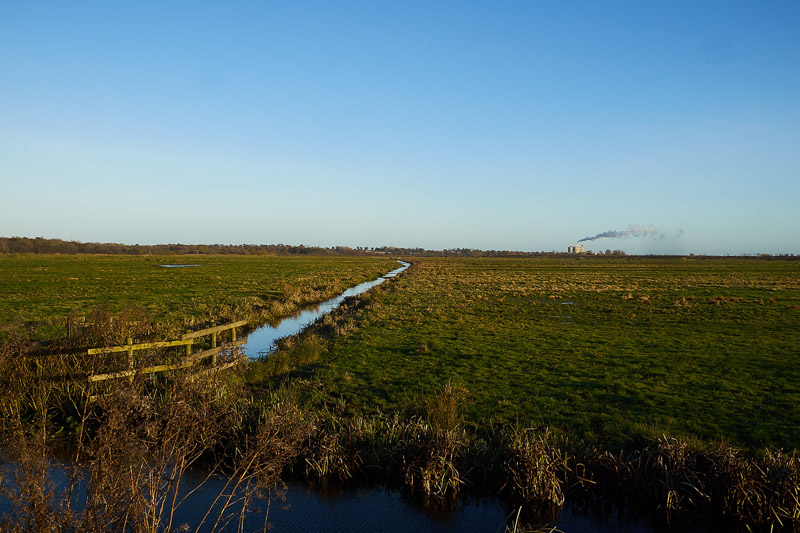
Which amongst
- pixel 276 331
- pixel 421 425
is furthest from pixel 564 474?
pixel 276 331

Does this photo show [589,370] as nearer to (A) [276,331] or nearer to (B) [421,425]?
(B) [421,425]

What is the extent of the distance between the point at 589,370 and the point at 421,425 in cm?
790

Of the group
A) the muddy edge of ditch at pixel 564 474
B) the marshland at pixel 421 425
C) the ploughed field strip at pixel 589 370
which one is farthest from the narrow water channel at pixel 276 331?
the muddy edge of ditch at pixel 564 474

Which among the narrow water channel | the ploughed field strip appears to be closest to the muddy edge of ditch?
the ploughed field strip

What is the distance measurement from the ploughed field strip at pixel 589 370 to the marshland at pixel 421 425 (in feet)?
0.28

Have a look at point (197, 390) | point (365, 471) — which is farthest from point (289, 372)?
point (365, 471)

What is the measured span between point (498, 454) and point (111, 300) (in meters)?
33.5

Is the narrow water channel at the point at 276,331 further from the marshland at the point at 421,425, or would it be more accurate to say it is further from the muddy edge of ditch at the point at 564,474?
the muddy edge of ditch at the point at 564,474

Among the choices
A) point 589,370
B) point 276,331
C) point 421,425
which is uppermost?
point 421,425

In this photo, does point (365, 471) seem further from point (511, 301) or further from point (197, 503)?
point (511, 301)

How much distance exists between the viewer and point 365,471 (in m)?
8.24

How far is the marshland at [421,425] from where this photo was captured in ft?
17.3

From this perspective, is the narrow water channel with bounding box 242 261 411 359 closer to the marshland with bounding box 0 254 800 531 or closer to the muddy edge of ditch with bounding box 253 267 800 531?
the marshland with bounding box 0 254 800 531

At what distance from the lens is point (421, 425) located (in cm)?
866
